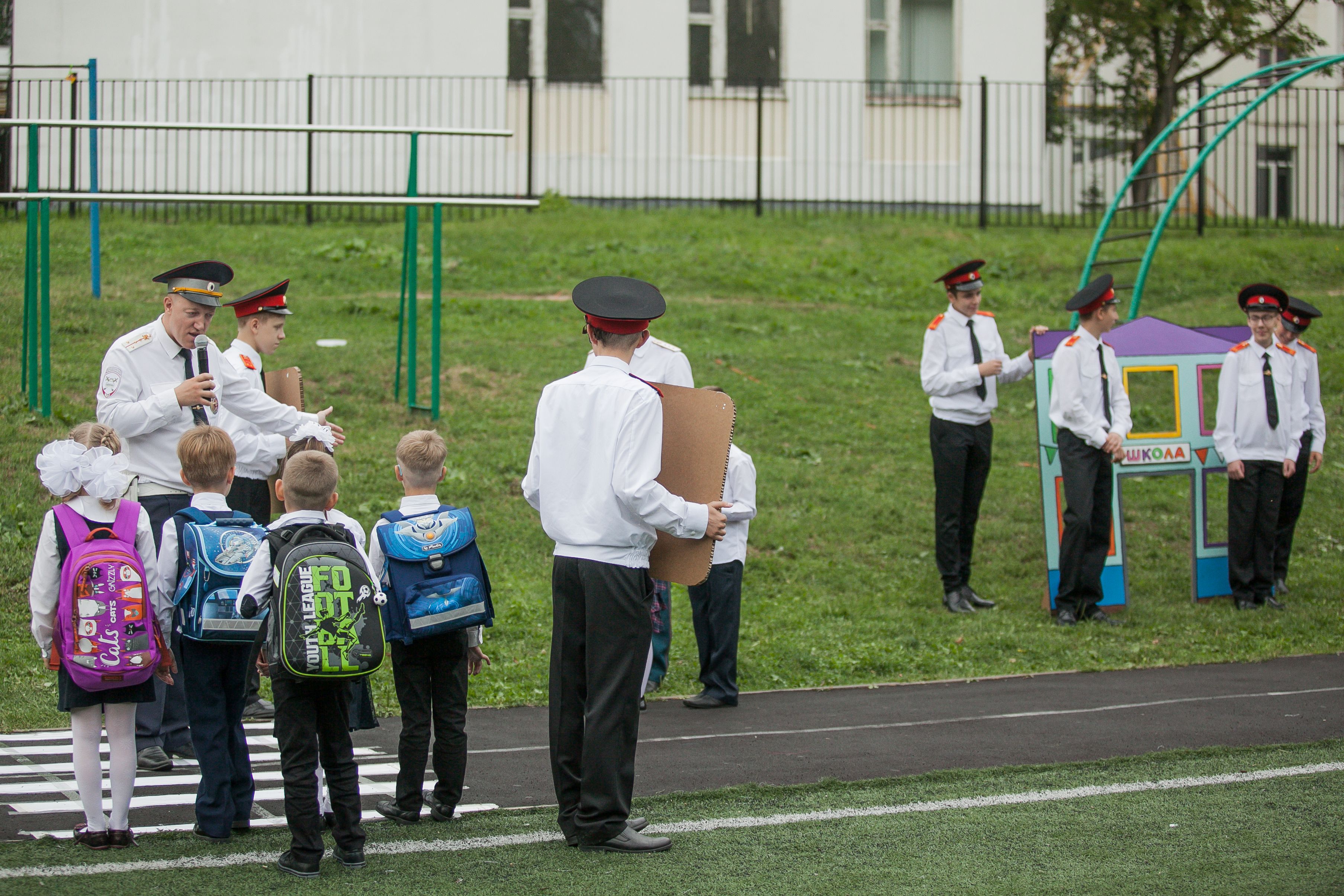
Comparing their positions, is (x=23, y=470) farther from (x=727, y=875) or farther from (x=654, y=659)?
(x=727, y=875)

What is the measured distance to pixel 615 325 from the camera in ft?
16.4

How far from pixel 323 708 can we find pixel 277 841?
593mm

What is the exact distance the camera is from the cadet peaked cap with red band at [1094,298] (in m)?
9.06

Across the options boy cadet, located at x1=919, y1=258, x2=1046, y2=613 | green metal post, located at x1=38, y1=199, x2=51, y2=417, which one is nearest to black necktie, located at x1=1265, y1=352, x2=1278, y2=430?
boy cadet, located at x1=919, y1=258, x2=1046, y2=613

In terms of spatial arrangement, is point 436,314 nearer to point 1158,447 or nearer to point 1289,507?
point 1158,447

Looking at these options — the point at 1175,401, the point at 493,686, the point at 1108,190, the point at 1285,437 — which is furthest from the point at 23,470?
the point at 1108,190

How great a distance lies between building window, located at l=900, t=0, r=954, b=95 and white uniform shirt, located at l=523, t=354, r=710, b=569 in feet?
60.0

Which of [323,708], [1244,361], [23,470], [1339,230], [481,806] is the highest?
[1339,230]

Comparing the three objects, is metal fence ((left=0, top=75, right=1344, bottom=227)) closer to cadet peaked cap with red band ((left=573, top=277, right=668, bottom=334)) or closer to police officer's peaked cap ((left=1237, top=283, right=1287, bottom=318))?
police officer's peaked cap ((left=1237, top=283, right=1287, bottom=318))

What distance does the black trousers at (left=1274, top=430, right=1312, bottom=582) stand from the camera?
1003 centimetres

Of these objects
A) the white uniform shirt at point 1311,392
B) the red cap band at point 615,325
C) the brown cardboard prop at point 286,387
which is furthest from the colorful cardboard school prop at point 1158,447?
the red cap band at point 615,325

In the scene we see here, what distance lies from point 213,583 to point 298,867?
105 cm

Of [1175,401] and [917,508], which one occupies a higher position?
[1175,401]

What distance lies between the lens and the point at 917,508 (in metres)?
11.4
